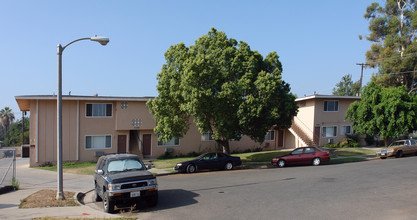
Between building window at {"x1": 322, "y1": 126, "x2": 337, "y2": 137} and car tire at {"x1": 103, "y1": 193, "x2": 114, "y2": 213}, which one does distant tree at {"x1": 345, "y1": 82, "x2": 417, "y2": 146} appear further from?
car tire at {"x1": 103, "y1": 193, "x2": 114, "y2": 213}

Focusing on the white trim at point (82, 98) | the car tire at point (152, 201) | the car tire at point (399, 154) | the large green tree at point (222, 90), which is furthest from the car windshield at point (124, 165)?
the car tire at point (399, 154)

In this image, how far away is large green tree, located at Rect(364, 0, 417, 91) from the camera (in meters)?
42.8

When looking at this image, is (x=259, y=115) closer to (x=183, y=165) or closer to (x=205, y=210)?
(x=183, y=165)

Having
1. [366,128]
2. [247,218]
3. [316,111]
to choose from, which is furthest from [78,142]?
[366,128]

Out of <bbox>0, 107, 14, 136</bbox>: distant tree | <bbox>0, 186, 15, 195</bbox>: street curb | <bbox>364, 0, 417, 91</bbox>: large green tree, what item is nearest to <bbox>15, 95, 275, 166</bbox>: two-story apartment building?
<bbox>0, 186, 15, 195</bbox>: street curb

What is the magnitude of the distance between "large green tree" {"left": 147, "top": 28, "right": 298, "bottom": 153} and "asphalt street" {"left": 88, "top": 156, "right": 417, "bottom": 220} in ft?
15.7

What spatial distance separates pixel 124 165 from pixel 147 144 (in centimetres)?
1666

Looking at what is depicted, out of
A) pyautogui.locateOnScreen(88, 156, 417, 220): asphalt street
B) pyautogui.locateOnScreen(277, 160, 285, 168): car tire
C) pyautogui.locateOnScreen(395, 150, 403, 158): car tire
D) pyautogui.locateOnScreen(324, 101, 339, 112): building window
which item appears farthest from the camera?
pyautogui.locateOnScreen(324, 101, 339, 112): building window

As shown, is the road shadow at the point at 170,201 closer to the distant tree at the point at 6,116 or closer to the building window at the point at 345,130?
the building window at the point at 345,130

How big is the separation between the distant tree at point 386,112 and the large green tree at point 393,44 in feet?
57.1

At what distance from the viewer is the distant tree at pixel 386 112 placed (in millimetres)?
26641

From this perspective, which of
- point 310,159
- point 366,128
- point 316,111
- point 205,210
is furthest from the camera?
point 316,111

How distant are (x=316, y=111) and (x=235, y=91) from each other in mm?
15856

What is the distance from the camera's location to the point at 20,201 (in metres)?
11.3
